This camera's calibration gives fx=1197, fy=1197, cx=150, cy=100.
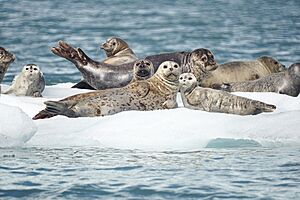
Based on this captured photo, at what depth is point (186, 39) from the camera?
2784 cm

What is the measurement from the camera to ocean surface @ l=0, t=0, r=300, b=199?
7.68 metres

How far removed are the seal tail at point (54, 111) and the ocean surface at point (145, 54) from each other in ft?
3.72

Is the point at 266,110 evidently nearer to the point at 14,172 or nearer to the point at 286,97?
the point at 286,97

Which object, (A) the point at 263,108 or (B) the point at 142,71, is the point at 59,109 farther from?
(A) the point at 263,108

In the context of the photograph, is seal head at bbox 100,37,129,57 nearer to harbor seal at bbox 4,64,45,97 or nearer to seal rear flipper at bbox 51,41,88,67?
seal rear flipper at bbox 51,41,88,67

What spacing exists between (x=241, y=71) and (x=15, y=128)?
4431mm

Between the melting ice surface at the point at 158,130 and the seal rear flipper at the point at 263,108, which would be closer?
the melting ice surface at the point at 158,130

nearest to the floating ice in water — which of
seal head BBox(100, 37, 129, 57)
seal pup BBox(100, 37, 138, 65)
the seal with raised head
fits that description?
the seal with raised head

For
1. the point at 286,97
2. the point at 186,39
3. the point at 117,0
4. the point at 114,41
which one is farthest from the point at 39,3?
the point at 286,97

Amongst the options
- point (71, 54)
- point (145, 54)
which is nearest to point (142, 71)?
point (71, 54)

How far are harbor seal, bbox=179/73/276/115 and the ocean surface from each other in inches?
53.1

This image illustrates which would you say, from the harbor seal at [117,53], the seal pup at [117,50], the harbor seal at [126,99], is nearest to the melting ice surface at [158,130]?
the harbor seal at [126,99]

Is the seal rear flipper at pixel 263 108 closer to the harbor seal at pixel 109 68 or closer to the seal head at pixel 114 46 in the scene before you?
the harbor seal at pixel 109 68

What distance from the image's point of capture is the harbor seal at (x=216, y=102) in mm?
10328
